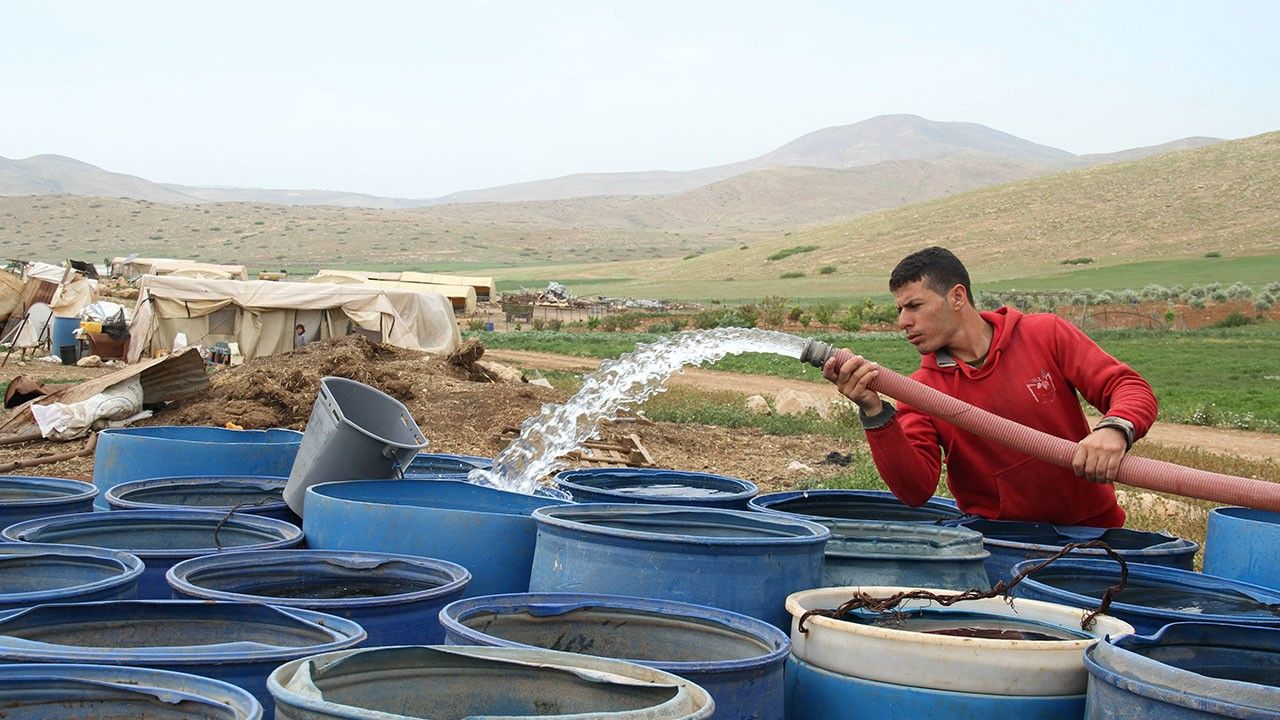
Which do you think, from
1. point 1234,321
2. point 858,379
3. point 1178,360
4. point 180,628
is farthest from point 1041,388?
point 1234,321

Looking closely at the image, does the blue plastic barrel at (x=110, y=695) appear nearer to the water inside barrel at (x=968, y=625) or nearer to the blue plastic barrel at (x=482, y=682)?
the blue plastic barrel at (x=482, y=682)

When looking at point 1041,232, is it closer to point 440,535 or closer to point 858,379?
point 858,379

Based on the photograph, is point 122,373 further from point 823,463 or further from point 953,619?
point 953,619

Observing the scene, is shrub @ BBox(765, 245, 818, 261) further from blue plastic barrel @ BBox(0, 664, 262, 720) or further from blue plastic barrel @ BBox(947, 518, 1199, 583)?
blue plastic barrel @ BBox(0, 664, 262, 720)

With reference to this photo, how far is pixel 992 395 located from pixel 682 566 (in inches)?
65.9

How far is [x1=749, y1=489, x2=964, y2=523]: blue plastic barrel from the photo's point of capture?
15.0ft

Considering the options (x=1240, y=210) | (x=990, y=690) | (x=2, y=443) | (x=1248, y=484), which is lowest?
(x=2, y=443)

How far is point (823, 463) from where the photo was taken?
1220 cm

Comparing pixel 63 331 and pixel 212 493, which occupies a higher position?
pixel 212 493

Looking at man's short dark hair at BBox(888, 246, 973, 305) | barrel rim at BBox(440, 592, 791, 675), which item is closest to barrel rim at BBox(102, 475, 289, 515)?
barrel rim at BBox(440, 592, 791, 675)

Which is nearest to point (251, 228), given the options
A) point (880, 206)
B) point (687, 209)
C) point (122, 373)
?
point (687, 209)

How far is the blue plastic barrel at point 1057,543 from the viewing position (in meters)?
3.81

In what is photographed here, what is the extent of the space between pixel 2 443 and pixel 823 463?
742 centimetres

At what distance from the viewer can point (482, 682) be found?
239 centimetres
